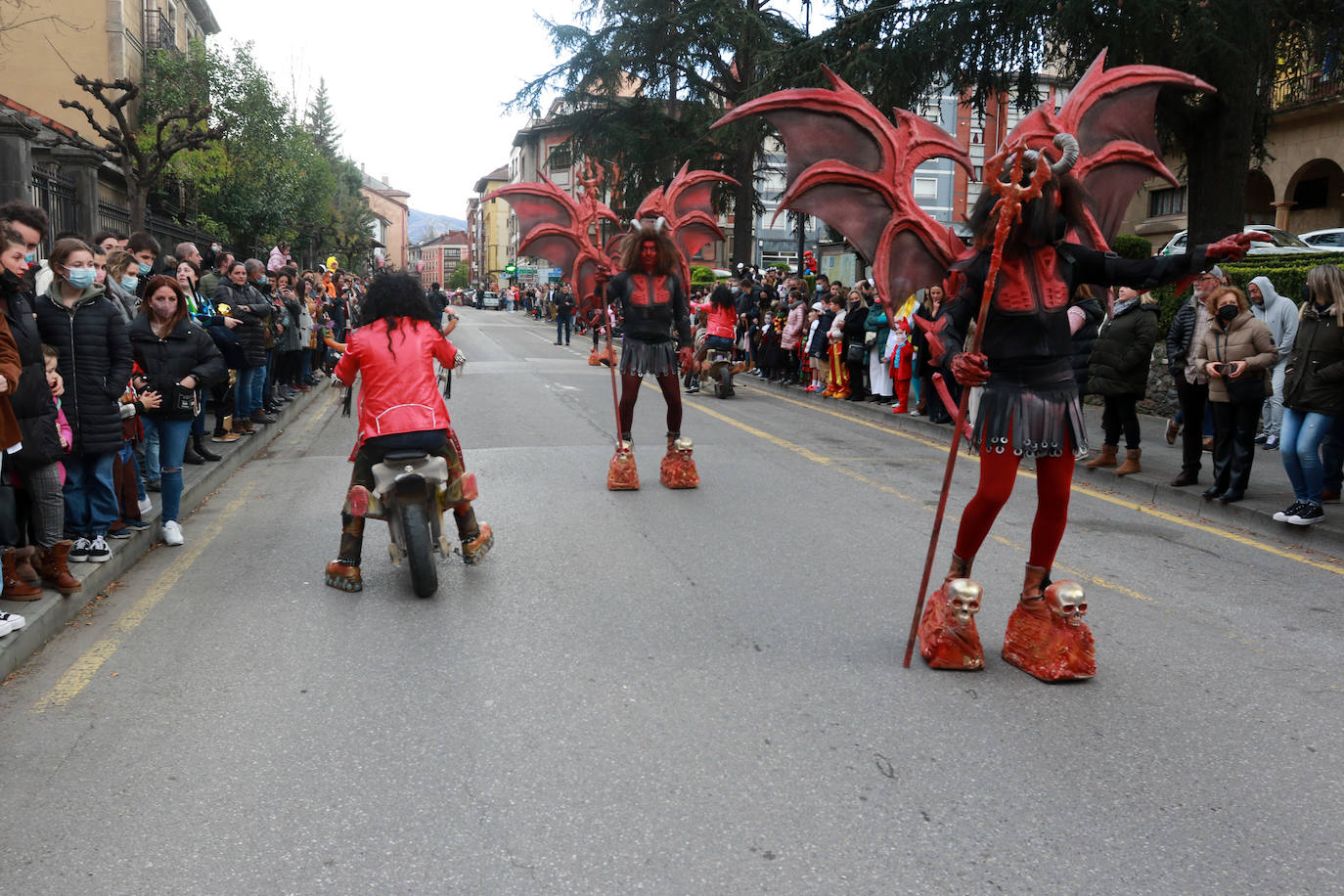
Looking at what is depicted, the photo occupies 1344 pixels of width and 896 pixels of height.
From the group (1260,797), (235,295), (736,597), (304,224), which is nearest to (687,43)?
(304,224)

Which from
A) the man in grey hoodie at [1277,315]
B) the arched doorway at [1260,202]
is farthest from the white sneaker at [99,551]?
the arched doorway at [1260,202]

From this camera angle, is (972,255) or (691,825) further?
(972,255)

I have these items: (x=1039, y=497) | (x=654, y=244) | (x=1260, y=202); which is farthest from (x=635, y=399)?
(x=1260, y=202)

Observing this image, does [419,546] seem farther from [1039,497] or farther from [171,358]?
[1039,497]

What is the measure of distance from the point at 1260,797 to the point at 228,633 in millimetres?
4339

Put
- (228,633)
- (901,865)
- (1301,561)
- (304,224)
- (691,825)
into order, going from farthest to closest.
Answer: (304,224), (1301,561), (228,633), (691,825), (901,865)

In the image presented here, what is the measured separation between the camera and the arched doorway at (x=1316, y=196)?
26922 mm

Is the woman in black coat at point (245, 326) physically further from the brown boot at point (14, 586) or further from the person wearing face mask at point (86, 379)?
the brown boot at point (14, 586)

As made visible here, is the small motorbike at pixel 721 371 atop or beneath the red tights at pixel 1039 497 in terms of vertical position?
beneath

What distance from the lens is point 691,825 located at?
135 inches

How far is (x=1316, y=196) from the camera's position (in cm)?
2836

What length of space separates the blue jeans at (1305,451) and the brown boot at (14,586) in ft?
25.7

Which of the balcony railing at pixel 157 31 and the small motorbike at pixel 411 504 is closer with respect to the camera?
the small motorbike at pixel 411 504

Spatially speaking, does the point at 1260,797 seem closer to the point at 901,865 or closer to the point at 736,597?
the point at 901,865
